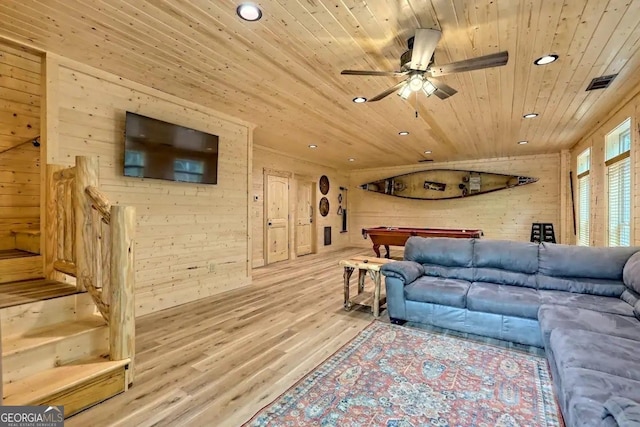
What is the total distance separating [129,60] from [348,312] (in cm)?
343

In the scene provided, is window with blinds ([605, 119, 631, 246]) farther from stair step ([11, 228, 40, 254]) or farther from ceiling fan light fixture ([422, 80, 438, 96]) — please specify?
stair step ([11, 228, 40, 254])

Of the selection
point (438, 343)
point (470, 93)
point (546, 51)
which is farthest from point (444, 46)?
point (438, 343)

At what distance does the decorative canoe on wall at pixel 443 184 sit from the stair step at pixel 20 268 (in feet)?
25.7

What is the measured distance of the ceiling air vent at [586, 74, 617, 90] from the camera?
3.09 meters

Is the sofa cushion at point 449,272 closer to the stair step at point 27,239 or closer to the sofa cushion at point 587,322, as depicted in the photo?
the sofa cushion at point 587,322

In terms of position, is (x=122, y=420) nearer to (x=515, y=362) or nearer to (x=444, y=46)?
(x=515, y=362)

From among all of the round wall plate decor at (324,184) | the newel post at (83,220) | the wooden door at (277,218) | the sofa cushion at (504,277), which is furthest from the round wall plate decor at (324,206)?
the newel post at (83,220)

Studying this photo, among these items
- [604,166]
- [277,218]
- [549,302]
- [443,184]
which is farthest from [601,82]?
[277,218]

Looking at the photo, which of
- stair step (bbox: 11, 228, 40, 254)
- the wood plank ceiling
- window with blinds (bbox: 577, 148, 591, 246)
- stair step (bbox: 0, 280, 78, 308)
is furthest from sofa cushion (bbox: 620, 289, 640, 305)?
stair step (bbox: 11, 228, 40, 254)

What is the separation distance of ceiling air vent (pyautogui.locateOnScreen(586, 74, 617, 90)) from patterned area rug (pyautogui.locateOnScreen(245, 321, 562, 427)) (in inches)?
112

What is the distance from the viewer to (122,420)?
5.92 ft

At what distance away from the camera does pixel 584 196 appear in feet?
18.9

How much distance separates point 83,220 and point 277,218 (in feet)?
15.6

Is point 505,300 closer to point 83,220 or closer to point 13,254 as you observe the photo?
point 83,220
